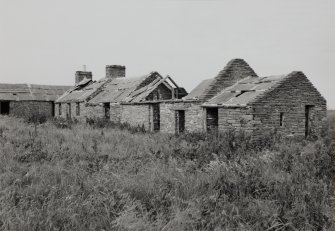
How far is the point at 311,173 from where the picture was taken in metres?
7.74

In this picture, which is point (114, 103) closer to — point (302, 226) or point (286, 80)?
point (286, 80)

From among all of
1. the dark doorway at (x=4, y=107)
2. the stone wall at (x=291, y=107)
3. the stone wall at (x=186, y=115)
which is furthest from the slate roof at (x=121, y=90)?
the stone wall at (x=291, y=107)

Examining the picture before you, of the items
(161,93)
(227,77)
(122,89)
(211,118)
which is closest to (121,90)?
(122,89)

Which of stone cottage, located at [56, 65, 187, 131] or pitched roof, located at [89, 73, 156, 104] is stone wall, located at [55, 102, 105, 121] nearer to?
stone cottage, located at [56, 65, 187, 131]

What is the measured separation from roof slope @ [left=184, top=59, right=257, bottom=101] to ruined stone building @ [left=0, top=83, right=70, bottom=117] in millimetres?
22581

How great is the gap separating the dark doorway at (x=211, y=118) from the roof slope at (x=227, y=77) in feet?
2.58

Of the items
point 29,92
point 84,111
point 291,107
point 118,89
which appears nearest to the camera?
point 291,107

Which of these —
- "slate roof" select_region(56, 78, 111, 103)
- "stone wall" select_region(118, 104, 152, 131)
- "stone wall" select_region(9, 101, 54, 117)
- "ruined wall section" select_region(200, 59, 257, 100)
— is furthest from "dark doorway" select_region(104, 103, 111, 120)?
"stone wall" select_region(9, 101, 54, 117)

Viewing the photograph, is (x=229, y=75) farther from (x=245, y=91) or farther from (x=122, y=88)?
(x=122, y=88)

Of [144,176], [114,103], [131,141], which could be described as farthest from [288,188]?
[114,103]

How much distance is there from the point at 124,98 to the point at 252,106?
11.6 m

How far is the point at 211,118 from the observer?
17.7m

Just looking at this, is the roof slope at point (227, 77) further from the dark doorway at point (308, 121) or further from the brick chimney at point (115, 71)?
the brick chimney at point (115, 71)

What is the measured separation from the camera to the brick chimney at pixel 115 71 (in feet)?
101
